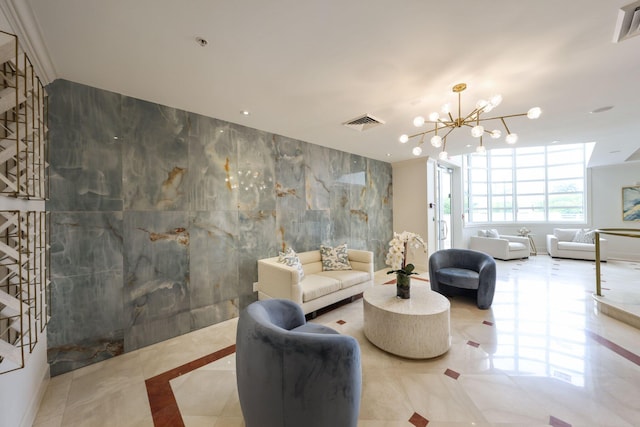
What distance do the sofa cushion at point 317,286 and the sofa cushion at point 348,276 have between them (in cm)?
11

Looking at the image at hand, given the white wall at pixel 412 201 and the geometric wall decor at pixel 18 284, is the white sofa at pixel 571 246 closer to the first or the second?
the white wall at pixel 412 201

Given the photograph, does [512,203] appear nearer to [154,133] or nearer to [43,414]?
[154,133]

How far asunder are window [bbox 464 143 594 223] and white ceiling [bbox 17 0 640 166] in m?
5.61

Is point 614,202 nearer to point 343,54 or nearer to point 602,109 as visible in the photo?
point 602,109

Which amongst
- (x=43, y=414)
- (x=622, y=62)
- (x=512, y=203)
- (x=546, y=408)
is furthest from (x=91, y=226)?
(x=512, y=203)

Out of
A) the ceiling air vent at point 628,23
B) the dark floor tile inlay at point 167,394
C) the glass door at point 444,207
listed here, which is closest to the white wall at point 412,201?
the glass door at point 444,207

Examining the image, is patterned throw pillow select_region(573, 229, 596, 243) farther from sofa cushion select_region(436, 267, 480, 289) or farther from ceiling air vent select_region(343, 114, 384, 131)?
ceiling air vent select_region(343, 114, 384, 131)

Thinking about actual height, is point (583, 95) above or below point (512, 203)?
above

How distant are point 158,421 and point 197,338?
43.7 inches

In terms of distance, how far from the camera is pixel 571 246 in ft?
20.7

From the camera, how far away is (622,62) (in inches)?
79.0

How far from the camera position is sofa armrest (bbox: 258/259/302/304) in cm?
283

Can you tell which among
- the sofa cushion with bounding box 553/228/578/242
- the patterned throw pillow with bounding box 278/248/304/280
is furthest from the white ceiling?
the sofa cushion with bounding box 553/228/578/242

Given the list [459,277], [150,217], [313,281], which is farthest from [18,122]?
[459,277]
